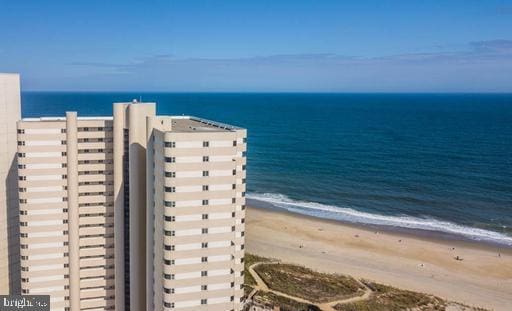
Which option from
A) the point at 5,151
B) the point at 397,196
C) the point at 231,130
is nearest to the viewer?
the point at 231,130

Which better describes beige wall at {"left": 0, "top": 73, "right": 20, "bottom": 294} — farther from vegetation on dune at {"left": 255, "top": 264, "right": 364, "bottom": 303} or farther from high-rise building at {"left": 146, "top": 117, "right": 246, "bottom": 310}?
vegetation on dune at {"left": 255, "top": 264, "right": 364, "bottom": 303}

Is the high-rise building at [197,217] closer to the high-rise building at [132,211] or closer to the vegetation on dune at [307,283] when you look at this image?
the high-rise building at [132,211]

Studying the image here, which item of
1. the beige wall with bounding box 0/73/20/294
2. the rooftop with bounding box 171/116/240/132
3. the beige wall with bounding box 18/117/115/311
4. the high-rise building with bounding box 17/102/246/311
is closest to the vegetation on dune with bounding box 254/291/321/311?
the high-rise building with bounding box 17/102/246/311

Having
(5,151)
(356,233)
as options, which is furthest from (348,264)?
(5,151)

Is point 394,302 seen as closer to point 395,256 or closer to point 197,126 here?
point 395,256

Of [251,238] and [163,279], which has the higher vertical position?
[163,279]

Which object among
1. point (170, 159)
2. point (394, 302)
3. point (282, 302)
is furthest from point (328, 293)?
point (170, 159)

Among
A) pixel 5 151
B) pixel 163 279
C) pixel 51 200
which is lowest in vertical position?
pixel 163 279

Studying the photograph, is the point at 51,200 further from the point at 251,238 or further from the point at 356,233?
the point at 356,233
